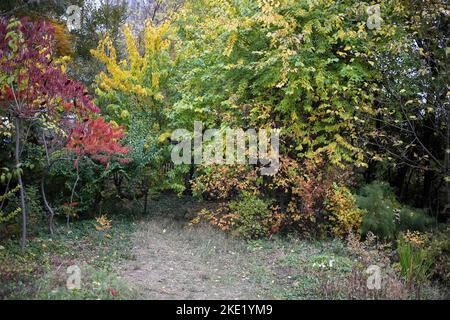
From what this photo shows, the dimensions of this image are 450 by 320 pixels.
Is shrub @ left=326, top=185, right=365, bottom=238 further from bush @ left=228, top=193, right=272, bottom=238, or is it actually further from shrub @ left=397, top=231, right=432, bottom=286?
shrub @ left=397, top=231, right=432, bottom=286

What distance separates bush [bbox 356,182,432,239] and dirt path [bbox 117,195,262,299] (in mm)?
2272

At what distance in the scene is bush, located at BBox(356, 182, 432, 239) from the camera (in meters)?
7.35

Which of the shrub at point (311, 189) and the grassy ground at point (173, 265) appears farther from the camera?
the shrub at point (311, 189)

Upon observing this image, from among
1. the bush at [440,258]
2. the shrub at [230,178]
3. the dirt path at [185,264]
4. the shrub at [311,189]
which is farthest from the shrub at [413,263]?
the shrub at [230,178]

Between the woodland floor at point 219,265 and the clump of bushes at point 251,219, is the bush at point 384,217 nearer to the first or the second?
the woodland floor at point 219,265

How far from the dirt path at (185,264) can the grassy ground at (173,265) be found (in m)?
0.01

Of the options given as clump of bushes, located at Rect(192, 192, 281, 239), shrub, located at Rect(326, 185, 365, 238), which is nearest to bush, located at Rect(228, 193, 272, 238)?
clump of bushes, located at Rect(192, 192, 281, 239)

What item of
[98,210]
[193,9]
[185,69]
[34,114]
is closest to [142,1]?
[193,9]

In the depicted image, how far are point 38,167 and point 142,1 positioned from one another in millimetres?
16113

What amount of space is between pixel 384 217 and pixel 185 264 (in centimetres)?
353

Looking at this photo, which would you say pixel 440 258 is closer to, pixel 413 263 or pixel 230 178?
pixel 413 263

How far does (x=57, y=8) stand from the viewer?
1033 cm

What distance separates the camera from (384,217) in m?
7.41

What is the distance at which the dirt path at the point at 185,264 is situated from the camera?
214 inches
